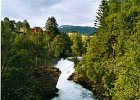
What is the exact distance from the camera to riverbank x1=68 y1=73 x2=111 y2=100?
55950 mm

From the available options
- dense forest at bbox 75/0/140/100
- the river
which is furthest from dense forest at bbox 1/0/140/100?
the river

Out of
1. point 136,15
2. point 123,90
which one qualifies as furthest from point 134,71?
point 136,15

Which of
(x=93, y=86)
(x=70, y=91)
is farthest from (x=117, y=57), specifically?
(x=70, y=91)

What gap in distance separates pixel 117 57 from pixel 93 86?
11743 millimetres

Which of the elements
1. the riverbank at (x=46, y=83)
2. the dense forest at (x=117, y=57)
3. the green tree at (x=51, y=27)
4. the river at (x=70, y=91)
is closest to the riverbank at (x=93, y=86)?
the dense forest at (x=117, y=57)

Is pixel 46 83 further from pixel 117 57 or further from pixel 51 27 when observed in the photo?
pixel 51 27

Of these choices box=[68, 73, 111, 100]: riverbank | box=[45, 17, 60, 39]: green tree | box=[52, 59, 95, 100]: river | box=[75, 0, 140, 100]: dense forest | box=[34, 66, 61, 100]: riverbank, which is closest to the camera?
box=[75, 0, 140, 100]: dense forest

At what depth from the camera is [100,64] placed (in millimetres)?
55469

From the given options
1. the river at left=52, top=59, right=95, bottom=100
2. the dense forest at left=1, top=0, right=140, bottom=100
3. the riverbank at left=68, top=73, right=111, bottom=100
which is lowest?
the river at left=52, top=59, right=95, bottom=100

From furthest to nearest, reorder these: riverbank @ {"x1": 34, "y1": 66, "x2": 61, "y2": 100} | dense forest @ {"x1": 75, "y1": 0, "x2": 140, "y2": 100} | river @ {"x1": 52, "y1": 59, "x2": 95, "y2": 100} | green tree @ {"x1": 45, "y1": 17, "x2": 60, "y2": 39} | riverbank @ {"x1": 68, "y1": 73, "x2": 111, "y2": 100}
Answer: green tree @ {"x1": 45, "y1": 17, "x2": 60, "y2": 39}, river @ {"x1": 52, "y1": 59, "x2": 95, "y2": 100}, riverbank @ {"x1": 34, "y1": 66, "x2": 61, "y2": 100}, riverbank @ {"x1": 68, "y1": 73, "x2": 111, "y2": 100}, dense forest @ {"x1": 75, "y1": 0, "x2": 140, "y2": 100}

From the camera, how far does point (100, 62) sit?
57562 millimetres

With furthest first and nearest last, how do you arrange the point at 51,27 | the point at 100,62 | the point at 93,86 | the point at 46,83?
1. the point at 51,27
2. the point at 93,86
3. the point at 46,83
4. the point at 100,62

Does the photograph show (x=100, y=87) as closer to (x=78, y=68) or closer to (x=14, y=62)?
(x=78, y=68)

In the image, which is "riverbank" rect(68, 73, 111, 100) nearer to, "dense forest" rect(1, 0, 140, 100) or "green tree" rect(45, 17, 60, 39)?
"dense forest" rect(1, 0, 140, 100)
